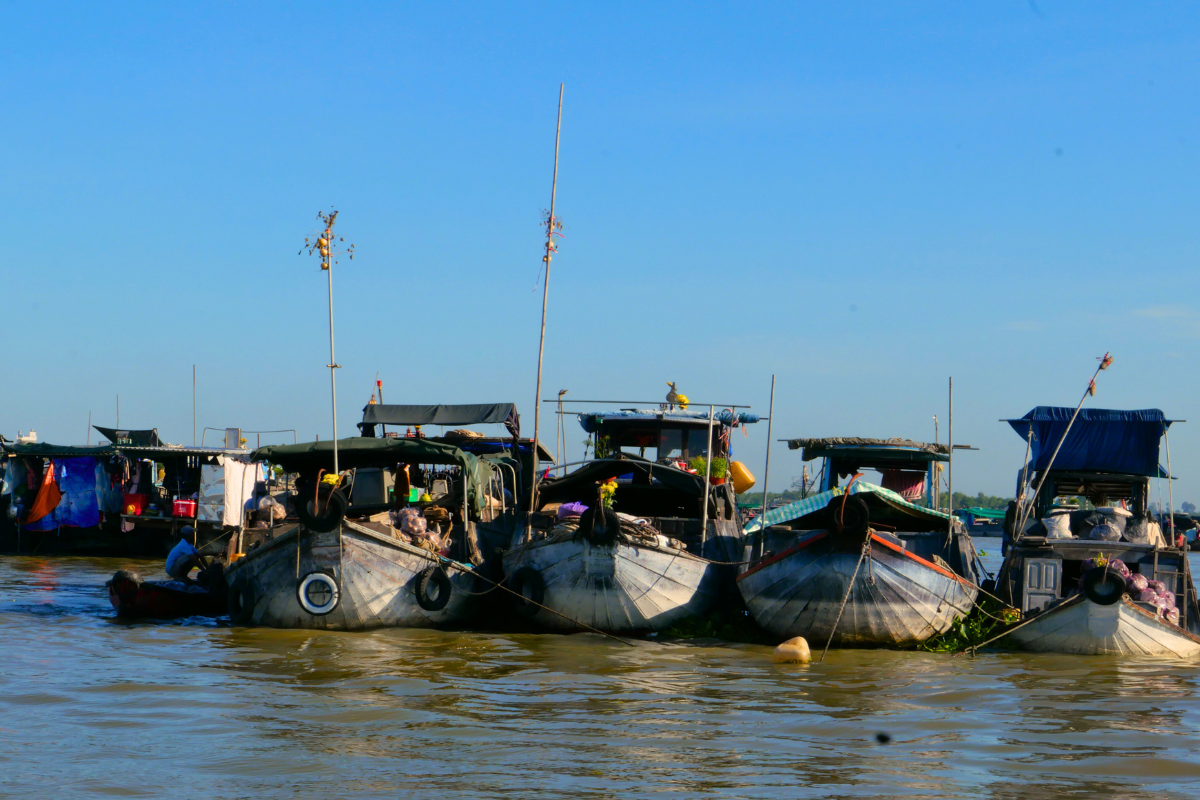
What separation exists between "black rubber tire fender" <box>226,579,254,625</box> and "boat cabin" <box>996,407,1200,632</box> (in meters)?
9.52

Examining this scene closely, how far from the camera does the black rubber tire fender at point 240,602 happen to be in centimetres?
1422

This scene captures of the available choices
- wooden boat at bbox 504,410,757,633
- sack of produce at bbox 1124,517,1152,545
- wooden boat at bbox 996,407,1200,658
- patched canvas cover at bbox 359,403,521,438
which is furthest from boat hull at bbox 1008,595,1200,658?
patched canvas cover at bbox 359,403,521,438

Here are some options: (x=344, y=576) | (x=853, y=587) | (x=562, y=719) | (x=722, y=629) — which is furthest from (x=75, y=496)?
(x=562, y=719)

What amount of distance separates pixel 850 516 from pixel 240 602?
773 centimetres

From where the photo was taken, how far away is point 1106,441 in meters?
17.6

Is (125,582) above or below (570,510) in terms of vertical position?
below

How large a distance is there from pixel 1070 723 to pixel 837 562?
12.4 feet

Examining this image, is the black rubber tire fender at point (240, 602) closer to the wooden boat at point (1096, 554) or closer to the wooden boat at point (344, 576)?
the wooden boat at point (344, 576)

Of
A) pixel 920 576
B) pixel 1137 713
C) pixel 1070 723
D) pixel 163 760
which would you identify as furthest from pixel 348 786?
pixel 920 576

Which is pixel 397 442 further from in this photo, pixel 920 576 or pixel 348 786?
pixel 348 786

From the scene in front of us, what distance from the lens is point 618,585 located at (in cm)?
1373

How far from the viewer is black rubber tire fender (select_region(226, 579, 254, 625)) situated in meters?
14.2

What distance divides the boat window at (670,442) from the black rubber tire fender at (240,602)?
23.1 ft

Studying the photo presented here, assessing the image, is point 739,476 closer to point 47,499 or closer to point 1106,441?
point 1106,441
